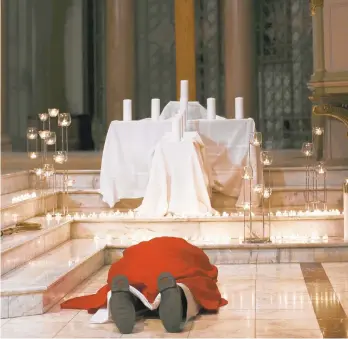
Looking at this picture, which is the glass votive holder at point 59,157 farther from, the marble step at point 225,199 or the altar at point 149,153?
the marble step at point 225,199

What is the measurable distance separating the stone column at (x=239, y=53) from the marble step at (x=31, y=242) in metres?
4.36

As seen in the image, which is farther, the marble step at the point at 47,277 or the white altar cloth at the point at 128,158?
the white altar cloth at the point at 128,158

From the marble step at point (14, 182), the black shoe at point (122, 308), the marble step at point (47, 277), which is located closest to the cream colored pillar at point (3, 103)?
the marble step at point (14, 182)

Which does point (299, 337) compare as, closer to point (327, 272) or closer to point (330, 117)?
point (327, 272)

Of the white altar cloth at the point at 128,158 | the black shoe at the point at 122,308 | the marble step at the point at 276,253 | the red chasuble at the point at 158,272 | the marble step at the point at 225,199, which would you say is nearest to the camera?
the black shoe at the point at 122,308

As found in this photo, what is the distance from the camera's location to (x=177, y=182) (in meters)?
6.03

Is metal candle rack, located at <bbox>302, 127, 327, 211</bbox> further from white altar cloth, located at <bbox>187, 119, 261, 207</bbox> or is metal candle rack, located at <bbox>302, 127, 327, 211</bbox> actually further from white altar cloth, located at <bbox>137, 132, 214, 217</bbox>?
white altar cloth, located at <bbox>137, 132, 214, 217</bbox>

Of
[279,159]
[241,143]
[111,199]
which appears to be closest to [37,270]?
[111,199]

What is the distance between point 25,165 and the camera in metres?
8.44

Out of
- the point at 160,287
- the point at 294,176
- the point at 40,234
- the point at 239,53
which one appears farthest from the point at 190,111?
the point at 160,287

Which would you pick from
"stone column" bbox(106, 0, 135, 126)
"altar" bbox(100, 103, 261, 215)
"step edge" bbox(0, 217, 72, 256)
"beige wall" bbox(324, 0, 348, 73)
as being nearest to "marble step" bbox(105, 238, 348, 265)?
"step edge" bbox(0, 217, 72, 256)

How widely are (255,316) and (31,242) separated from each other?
1713 mm

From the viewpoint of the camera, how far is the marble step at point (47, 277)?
393cm

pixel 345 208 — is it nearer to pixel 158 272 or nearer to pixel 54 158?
pixel 158 272
